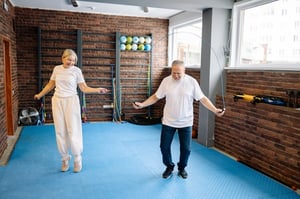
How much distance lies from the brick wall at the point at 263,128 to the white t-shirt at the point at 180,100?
1.16 meters

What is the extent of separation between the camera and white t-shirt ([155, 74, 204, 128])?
11.6 ft

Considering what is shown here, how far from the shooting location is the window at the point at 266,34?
397 centimetres

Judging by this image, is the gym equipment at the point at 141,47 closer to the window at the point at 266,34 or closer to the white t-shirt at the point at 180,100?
the window at the point at 266,34

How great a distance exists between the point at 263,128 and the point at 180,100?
1438mm

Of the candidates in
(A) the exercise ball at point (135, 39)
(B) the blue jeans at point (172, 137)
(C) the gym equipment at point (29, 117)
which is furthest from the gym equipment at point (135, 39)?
(B) the blue jeans at point (172, 137)

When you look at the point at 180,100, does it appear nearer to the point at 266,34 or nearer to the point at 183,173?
the point at 183,173

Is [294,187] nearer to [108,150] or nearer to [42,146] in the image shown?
[108,150]

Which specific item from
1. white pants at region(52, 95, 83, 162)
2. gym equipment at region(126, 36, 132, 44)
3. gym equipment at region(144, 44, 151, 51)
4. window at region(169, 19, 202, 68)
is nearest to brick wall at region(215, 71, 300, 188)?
window at region(169, 19, 202, 68)

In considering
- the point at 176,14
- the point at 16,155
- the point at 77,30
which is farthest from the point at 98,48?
the point at 16,155

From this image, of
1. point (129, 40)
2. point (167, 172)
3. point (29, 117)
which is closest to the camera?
point (167, 172)

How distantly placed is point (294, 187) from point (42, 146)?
420 centimetres

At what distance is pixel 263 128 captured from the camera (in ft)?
13.4

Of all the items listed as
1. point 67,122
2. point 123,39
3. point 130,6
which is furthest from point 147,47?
point 67,122

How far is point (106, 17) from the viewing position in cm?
762
